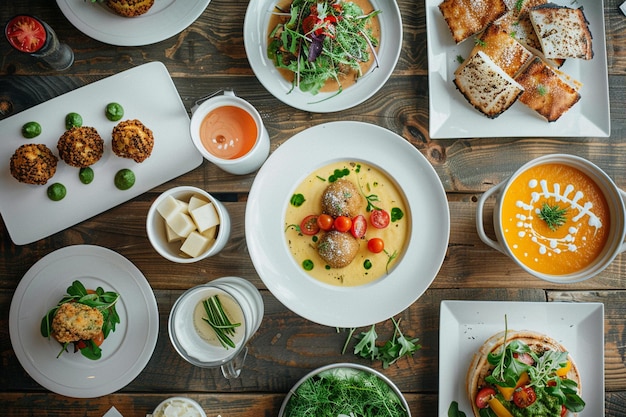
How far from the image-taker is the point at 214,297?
2.24m

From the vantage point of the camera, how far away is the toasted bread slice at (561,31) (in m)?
2.32

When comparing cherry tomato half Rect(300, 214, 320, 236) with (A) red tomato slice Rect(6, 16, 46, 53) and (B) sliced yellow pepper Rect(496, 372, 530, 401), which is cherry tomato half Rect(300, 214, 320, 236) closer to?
(B) sliced yellow pepper Rect(496, 372, 530, 401)

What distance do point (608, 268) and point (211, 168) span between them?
6.54ft

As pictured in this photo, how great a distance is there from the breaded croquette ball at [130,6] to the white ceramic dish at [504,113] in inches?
51.9

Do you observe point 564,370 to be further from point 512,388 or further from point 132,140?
point 132,140

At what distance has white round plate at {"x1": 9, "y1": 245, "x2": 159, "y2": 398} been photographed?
2377 mm

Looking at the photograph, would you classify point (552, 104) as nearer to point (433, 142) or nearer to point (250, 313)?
point (433, 142)

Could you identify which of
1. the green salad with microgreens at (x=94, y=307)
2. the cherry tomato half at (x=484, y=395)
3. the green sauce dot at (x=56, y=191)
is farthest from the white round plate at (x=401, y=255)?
the green sauce dot at (x=56, y=191)

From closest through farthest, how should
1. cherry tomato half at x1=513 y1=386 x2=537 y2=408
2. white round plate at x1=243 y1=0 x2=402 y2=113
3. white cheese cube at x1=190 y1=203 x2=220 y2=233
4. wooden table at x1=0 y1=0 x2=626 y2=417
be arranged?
cherry tomato half at x1=513 y1=386 x2=537 y2=408
white cheese cube at x1=190 y1=203 x2=220 y2=233
white round plate at x1=243 y1=0 x2=402 y2=113
wooden table at x1=0 y1=0 x2=626 y2=417

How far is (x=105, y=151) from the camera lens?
242 cm

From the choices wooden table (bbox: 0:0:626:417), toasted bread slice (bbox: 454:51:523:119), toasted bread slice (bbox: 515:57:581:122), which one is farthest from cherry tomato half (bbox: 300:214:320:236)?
toasted bread slice (bbox: 515:57:581:122)

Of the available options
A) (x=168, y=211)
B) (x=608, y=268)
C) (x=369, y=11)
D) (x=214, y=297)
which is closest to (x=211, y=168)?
(x=168, y=211)

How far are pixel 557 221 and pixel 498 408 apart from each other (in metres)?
0.86

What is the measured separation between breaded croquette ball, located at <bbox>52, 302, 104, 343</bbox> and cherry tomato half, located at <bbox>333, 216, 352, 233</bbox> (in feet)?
3.71
